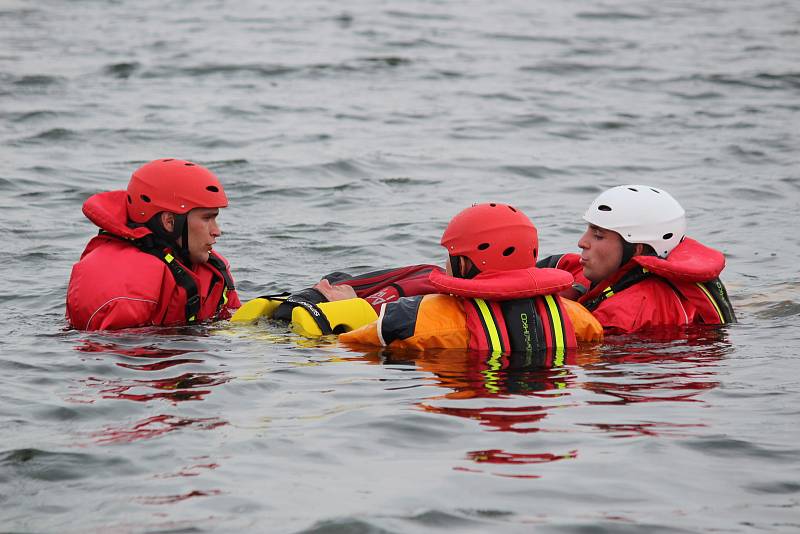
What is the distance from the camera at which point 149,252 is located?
8.52m

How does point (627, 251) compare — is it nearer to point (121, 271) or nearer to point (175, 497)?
point (121, 271)

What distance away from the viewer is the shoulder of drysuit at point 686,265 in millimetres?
8336

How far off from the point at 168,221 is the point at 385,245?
4.06 metres

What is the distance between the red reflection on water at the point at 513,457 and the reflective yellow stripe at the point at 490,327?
1599mm

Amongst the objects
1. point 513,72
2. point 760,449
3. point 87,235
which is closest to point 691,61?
point 513,72

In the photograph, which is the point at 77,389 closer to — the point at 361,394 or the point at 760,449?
the point at 361,394

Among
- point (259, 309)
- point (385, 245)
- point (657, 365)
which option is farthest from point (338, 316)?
point (385, 245)

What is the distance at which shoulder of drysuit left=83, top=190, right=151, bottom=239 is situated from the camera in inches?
333

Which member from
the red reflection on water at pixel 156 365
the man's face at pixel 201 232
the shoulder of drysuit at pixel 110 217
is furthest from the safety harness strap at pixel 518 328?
the shoulder of drysuit at pixel 110 217

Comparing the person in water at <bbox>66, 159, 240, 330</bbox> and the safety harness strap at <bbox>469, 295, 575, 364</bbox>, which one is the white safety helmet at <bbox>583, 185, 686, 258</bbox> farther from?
the person in water at <bbox>66, 159, 240, 330</bbox>

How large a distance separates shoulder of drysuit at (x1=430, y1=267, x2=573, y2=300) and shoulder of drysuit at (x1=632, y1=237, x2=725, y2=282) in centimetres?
101

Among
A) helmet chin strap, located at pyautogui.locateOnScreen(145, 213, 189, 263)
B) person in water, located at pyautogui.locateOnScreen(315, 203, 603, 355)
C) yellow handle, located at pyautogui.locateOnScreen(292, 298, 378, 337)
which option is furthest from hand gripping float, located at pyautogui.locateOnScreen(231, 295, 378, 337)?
helmet chin strap, located at pyautogui.locateOnScreen(145, 213, 189, 263)

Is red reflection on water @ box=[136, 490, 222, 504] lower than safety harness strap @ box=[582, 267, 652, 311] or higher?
lower

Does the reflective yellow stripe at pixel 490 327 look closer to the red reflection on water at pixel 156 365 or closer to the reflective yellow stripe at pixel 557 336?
the reflective yellow stripe at pixel 557 336
